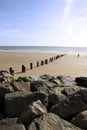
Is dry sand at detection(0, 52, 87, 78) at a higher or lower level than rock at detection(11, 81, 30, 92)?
lower

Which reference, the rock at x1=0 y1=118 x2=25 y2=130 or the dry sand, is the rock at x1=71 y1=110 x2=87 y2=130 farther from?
the dry sand

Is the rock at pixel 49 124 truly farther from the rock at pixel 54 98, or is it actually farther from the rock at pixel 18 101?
the rock at pixel 54 98

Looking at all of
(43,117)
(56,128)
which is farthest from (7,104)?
(56,128)

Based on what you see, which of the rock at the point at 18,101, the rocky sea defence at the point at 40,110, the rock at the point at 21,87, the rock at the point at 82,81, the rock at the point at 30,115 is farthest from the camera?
the rock at the point at 82,81

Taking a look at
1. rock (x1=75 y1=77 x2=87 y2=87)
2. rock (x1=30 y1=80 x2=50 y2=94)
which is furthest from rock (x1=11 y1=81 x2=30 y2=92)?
rock (x1=75 y1=77 x2=87 y2=87)

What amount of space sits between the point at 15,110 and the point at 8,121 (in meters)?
1.09

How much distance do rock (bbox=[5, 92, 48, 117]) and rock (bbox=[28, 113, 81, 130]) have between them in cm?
131

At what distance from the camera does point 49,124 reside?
15.9 ft

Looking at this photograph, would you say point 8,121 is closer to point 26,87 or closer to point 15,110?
point 15,110

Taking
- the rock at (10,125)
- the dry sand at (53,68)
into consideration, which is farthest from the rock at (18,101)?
the dry sand at (53,68)

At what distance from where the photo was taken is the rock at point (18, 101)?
20.3ft

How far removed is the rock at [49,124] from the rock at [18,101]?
1.31 metres

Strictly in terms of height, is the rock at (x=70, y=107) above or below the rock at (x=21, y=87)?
below

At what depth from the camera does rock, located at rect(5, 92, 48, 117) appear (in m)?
6.20
